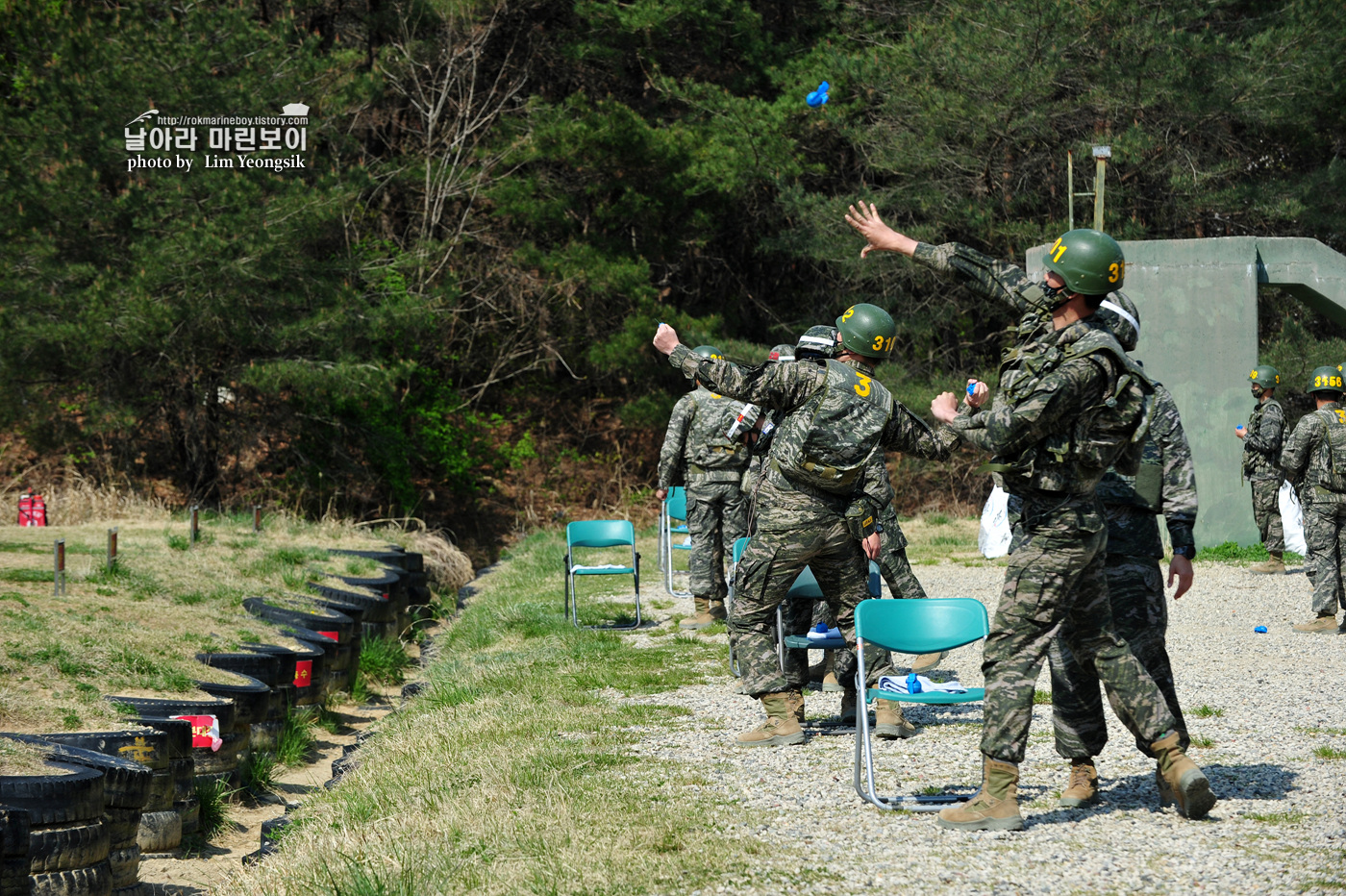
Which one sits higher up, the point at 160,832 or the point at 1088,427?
the point at 1088,427

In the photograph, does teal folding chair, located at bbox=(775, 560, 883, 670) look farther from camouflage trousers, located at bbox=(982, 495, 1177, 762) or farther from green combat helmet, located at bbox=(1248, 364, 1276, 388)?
green combat helmet, located at bbox=(1248, 364, 1276, 388)

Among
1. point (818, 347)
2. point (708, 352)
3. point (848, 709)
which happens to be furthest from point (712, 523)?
point (818, 347)

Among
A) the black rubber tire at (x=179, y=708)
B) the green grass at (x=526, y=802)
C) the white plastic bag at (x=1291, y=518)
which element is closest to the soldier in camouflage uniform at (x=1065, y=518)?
the green grass at (x=526, y=802)

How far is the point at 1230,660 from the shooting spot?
9.03 m

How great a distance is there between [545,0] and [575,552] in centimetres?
1421

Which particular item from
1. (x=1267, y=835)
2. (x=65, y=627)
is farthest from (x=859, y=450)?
(x=65, y=627)

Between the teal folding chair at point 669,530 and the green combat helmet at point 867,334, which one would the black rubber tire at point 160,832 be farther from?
the teal folding chair at point 669,530

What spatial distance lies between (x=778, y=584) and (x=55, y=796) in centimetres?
346

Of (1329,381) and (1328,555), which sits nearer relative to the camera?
(1328,555)

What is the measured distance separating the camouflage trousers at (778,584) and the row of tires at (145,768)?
307 centimetres

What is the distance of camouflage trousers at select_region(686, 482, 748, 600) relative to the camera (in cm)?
1030

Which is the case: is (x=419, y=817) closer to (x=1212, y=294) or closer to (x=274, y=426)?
(x=1212, y=294)

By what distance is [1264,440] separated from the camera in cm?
1414

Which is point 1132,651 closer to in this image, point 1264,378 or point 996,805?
point 996,805
